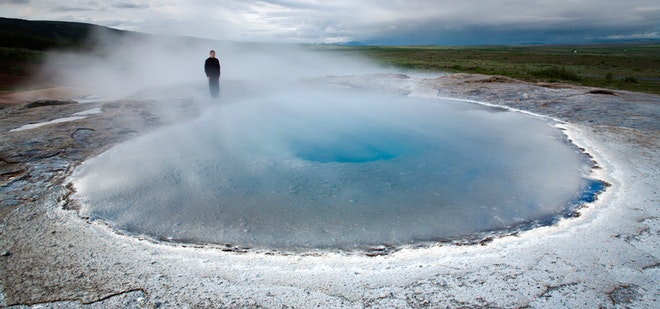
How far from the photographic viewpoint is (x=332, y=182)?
155 inches

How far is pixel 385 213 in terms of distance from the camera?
324 centimetres

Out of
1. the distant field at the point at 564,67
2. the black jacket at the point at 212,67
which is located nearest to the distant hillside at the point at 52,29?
the distant field at the point at 564,67

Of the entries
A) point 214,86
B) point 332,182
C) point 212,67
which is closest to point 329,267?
point 332,182

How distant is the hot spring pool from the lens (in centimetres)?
299

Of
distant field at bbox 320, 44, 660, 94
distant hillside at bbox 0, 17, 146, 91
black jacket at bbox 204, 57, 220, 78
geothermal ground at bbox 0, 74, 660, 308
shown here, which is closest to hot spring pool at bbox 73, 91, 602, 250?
geothermal ground at bbox 0, 74, 660, 308

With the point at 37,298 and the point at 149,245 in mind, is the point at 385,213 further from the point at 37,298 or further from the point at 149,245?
the point at 37,298

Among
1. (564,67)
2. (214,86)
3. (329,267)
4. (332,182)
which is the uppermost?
(564,67)

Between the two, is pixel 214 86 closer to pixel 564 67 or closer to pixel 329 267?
pixel 329 267

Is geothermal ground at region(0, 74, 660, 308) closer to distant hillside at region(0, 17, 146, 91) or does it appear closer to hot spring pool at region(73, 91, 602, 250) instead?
hot spring pool at region(73, 91, 602, 250)

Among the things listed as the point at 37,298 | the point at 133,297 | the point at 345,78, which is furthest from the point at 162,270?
the point at 345,78

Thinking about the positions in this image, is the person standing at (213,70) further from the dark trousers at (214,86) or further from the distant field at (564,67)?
the distant field at (564,67)

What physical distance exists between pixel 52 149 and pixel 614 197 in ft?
21.0

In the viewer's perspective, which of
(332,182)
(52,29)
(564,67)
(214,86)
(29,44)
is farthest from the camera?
(52,29)

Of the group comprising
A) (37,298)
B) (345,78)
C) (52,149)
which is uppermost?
(345,78)
